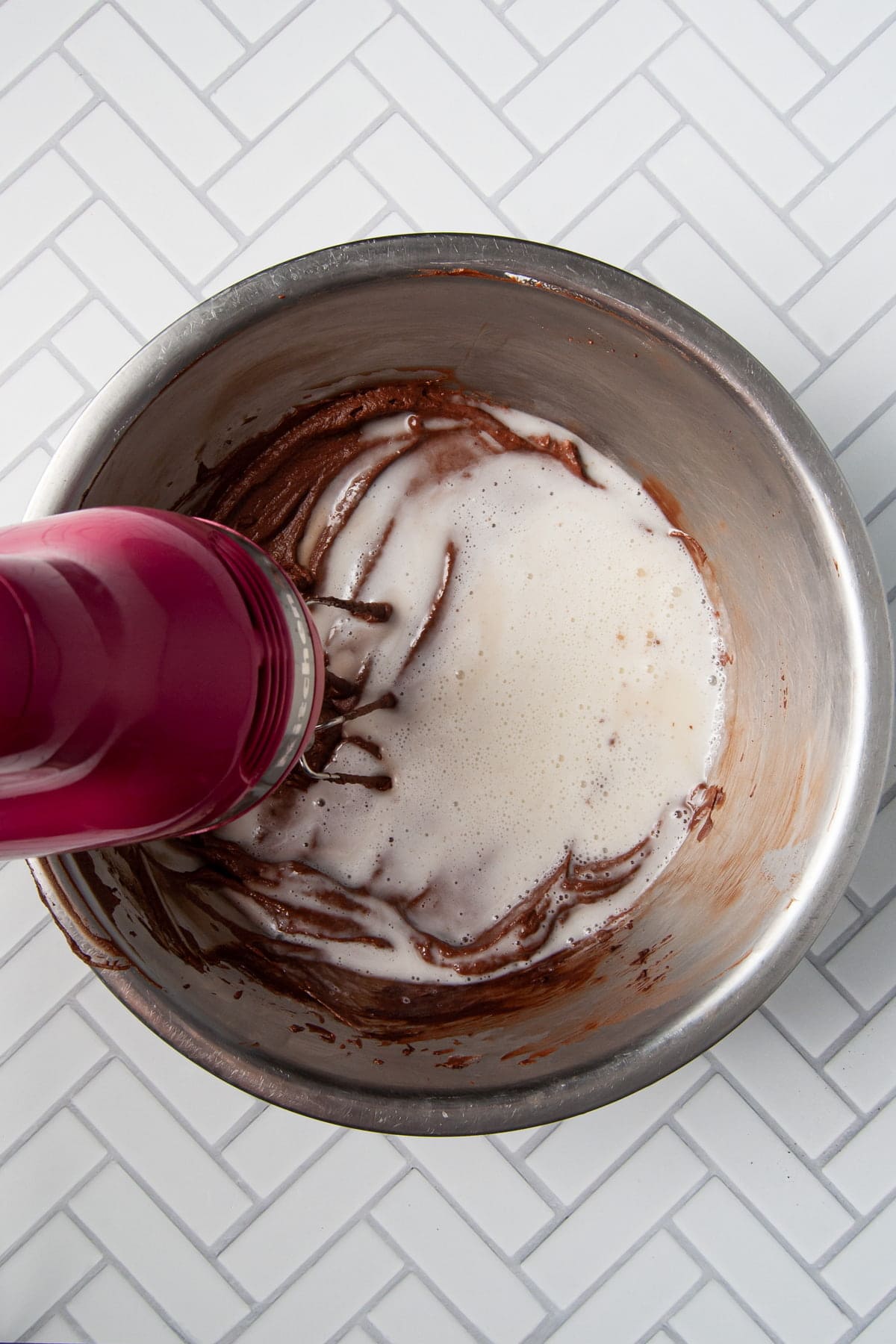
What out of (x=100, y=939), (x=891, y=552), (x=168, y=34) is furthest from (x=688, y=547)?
(x=168, y=34)

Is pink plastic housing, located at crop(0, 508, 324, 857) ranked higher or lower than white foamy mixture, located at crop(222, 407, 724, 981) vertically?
higher

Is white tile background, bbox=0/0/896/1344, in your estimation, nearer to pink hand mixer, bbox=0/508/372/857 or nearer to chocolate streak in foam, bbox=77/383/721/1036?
chocolate streak in foam, bbox=77/383/721/1036

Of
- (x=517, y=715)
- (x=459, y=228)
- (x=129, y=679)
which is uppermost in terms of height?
(x=459, y=228)

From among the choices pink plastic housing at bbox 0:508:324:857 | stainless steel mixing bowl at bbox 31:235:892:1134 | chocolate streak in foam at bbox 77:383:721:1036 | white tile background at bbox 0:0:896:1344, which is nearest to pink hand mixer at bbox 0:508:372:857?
pink plastic housing at bbox 0:508:324:857

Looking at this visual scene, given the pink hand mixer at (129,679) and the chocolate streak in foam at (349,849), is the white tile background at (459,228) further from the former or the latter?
the pink hand mixer at (129,679)

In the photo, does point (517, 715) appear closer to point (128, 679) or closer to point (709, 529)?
point (709, 529)

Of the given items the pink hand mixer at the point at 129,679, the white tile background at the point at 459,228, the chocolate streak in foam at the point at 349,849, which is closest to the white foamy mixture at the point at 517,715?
the chocolate streak in foam at the point at 349,849

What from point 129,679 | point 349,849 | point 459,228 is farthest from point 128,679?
point 459,228
